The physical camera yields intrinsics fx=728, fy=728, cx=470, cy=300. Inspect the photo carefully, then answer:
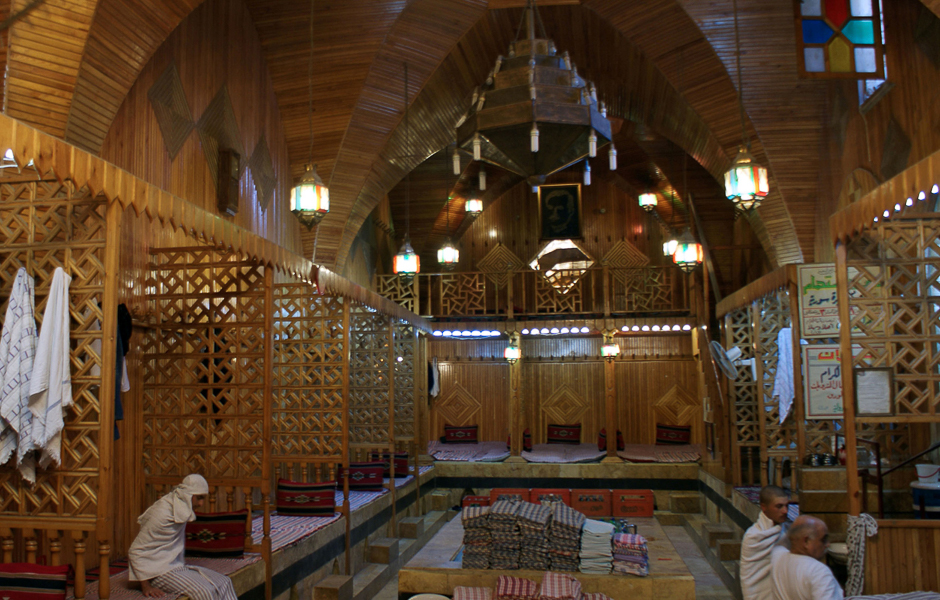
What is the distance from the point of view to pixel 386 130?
39.7 ft

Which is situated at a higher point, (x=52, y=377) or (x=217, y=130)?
(x=217, y=130)

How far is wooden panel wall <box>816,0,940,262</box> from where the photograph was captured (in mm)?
7465

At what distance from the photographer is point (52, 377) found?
4.70m

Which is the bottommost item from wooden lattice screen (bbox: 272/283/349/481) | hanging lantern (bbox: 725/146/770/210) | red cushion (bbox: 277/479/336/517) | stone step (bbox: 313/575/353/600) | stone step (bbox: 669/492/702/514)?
stone step (bbox: 669/492/702/514)

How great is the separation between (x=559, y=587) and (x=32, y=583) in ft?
12.1

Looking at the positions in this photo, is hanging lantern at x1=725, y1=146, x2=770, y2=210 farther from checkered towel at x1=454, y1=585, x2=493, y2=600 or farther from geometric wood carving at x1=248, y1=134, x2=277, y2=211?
geometric wood carving at x1=248, y1=134, x2=277, y2=211

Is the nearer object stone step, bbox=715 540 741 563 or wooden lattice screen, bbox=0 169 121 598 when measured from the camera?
wooden lattice screen, bbox=0 169 121 598

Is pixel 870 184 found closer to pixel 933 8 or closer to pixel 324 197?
pixel 933 8

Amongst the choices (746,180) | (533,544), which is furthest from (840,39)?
(533,544)

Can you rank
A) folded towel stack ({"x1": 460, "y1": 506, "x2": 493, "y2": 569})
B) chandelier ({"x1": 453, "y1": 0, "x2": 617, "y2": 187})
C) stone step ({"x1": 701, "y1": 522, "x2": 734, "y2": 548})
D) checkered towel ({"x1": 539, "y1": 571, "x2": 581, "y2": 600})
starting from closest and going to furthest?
checkered towel ({"x1": 539, "y1": 571, "x2": 581, "y2": 600})
chandelier ({"x1": 453, "y1": 0, "x2": 617, "y2": 187})
folded towel stack ({"x1": 460, "y1": 506, "x2": 493, "y2": 569})
stone step ({"x1": 701, "y1": 522, "x2": 734, "y2": 548})

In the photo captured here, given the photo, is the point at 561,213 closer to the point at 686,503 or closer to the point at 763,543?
the point at 686,503

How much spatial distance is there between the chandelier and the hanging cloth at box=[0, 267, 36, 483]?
3.52 m

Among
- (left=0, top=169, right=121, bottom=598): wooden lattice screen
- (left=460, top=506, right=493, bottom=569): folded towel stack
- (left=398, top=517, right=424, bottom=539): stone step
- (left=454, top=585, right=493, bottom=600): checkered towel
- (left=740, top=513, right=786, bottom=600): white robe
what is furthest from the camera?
(left=398, top=517, right=424, bottom=539): stone step

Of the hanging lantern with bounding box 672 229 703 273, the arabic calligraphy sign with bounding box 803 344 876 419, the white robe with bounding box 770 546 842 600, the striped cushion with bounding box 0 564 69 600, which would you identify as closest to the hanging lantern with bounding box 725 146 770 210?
the arabic calligraphy sign with bounding box 803 344 876 419
